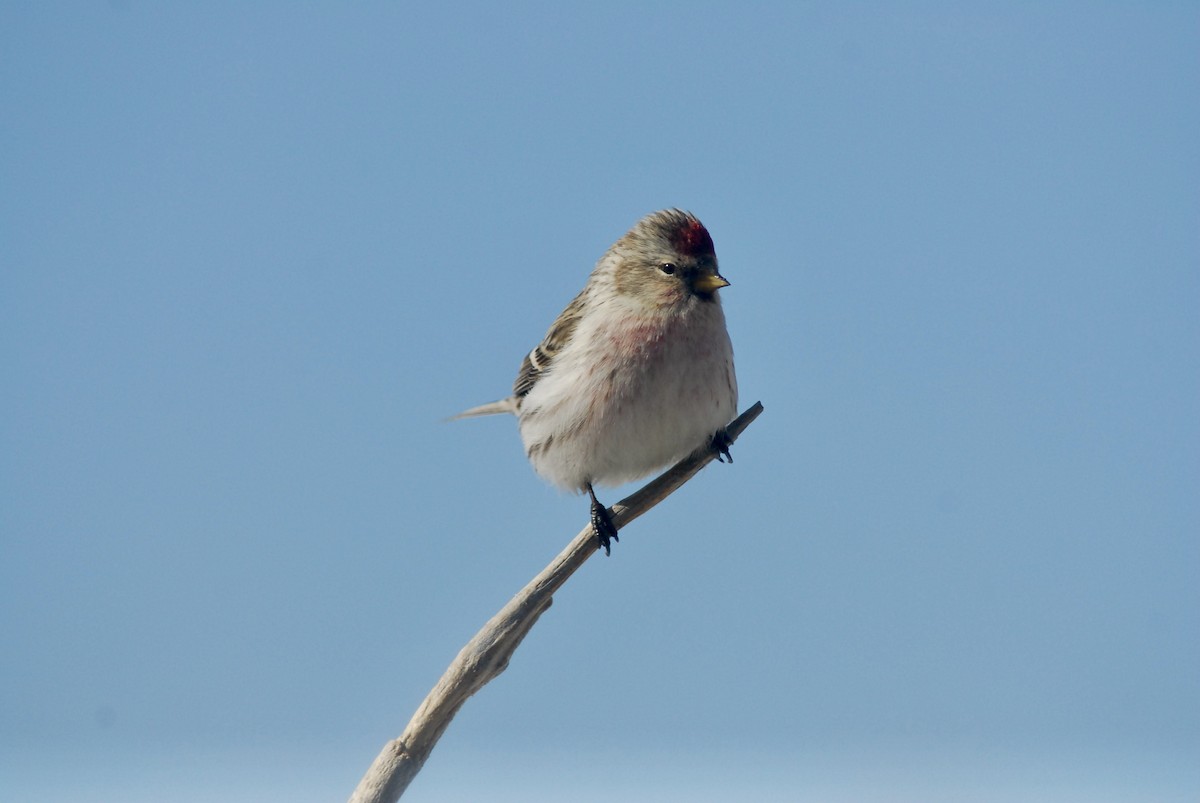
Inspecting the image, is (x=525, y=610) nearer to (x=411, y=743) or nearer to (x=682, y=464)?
(x=411, y=743)

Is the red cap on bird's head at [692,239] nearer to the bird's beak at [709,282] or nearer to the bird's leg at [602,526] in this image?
the bird's beak at [709,282]

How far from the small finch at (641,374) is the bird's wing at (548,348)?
0.05m

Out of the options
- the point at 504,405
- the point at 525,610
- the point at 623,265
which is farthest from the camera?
the point at 504,405

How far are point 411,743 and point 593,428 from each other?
1019mm

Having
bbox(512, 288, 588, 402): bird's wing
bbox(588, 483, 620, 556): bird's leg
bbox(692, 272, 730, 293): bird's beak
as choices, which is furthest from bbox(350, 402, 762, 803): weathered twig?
bbox(512, 288, 588, 402): bird's wing

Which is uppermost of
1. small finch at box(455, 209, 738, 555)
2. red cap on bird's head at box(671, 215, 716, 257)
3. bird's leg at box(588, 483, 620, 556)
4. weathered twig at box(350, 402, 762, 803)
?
red cap on bird's head at box(671, 215, 716, 257)

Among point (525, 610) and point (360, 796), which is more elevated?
point (525, 610)

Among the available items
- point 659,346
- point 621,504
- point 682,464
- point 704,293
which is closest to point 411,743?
point 621,504

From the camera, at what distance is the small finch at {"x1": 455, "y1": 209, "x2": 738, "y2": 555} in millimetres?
2627

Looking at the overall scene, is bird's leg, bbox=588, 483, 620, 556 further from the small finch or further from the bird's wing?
the bird's wing

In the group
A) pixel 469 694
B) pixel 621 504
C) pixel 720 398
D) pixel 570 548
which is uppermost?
pixel 720 398

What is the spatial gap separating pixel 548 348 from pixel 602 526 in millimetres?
874

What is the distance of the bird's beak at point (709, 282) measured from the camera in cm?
272

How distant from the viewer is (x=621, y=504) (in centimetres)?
239
